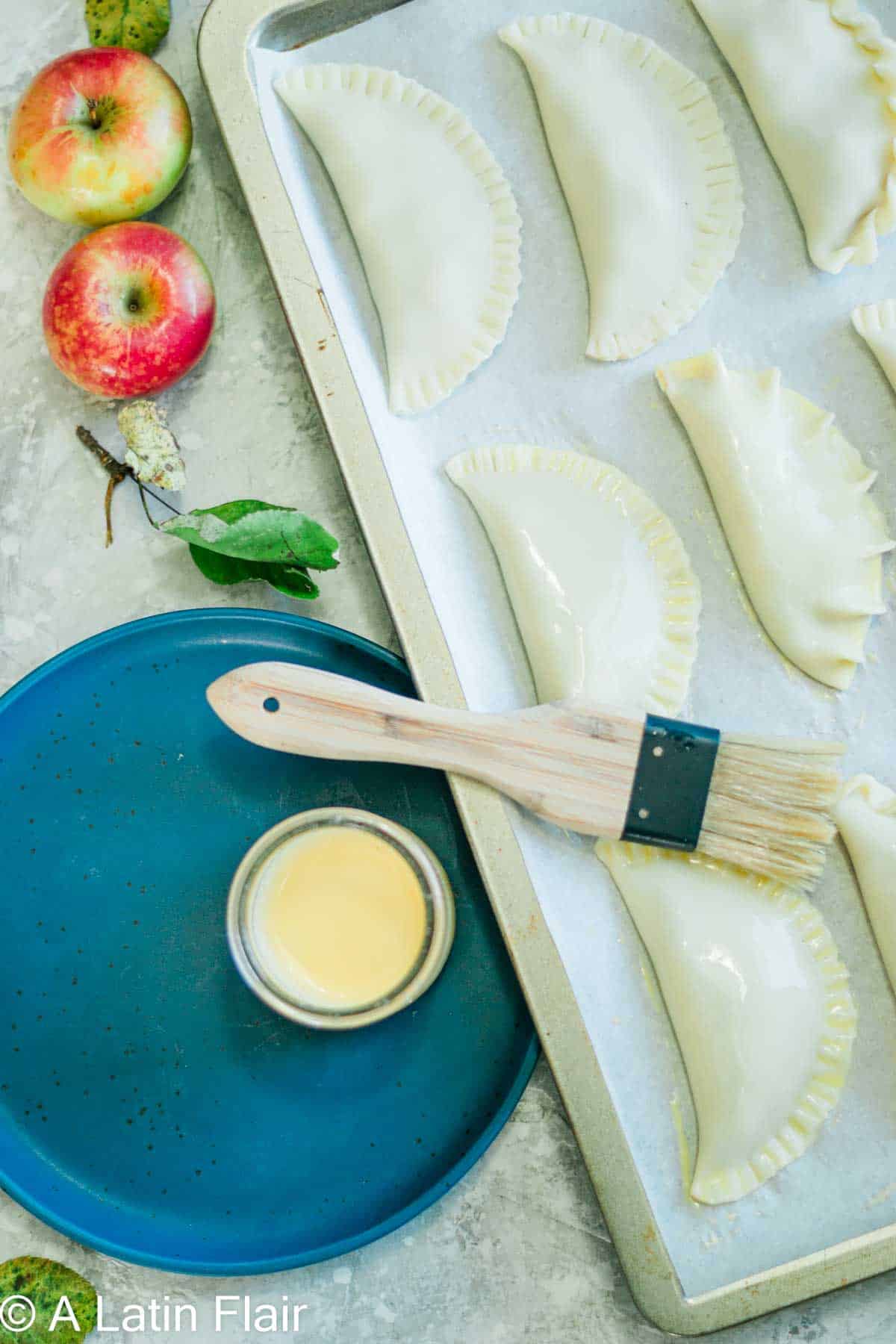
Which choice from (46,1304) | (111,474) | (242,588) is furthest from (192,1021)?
(111,474)

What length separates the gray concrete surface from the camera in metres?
1.06

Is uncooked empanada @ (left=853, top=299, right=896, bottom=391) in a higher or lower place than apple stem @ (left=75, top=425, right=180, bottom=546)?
higher

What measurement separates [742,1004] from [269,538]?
2.13ft

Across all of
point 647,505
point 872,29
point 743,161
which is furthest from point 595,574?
point 872,29

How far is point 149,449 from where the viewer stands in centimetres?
112

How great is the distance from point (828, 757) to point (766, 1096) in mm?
319

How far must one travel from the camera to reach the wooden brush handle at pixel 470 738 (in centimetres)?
96

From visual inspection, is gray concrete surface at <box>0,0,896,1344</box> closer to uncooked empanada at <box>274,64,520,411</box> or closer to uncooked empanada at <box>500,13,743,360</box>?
uncooked empanada at <box>274,64,520,411</box>

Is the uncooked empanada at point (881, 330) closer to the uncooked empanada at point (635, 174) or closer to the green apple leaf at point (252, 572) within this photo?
the uncooked empanada at point (635, 174)

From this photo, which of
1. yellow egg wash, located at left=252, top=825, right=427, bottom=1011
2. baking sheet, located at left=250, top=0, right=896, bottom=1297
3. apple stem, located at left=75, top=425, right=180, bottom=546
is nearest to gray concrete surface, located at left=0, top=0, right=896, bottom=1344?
apple stem, located at left=75, top=425, right=180, bottom=546

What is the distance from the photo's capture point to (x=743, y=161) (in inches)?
42.6

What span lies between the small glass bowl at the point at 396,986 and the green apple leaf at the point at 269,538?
0.26 metres

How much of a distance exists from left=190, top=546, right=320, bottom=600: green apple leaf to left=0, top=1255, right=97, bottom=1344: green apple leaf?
2.43 ft

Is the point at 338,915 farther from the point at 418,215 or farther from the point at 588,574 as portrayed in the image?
the point at 418,215
